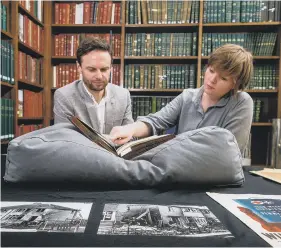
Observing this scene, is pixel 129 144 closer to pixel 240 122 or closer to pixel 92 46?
pixel 240 122

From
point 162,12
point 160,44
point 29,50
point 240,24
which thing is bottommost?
point 29,50

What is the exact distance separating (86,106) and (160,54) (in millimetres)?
1216

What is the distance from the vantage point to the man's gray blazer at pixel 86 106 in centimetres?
163

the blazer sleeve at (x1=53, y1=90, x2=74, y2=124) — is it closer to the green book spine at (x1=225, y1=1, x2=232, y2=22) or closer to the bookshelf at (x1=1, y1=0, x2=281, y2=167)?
the bookshelf at (x1=1, y1=0, x2=281, y2=167)

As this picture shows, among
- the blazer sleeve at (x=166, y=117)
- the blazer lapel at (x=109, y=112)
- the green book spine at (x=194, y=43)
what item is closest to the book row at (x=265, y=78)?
the green book spine at (x=194, y=43)

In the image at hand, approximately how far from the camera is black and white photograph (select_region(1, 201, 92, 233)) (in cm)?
46

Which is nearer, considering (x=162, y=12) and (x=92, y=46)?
(x=92, y=46)

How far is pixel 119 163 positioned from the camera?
2.26 ft

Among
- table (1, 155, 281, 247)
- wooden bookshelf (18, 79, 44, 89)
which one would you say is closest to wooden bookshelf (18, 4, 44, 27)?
wooden bookshelf (18, 79, 44, 89)

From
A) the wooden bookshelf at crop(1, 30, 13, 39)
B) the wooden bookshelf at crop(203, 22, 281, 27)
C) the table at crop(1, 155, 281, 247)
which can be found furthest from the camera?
the wooden bookshelf at crop(203, 22, 281, 27)

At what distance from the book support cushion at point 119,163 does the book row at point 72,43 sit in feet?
6.73

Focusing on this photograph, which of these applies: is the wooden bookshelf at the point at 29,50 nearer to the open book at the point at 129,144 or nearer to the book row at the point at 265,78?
the book row at the point at 265,78

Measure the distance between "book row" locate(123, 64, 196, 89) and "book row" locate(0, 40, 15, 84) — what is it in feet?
3.25

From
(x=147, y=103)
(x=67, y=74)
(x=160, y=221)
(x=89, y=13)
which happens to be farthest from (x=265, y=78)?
(x=160, y=221)
